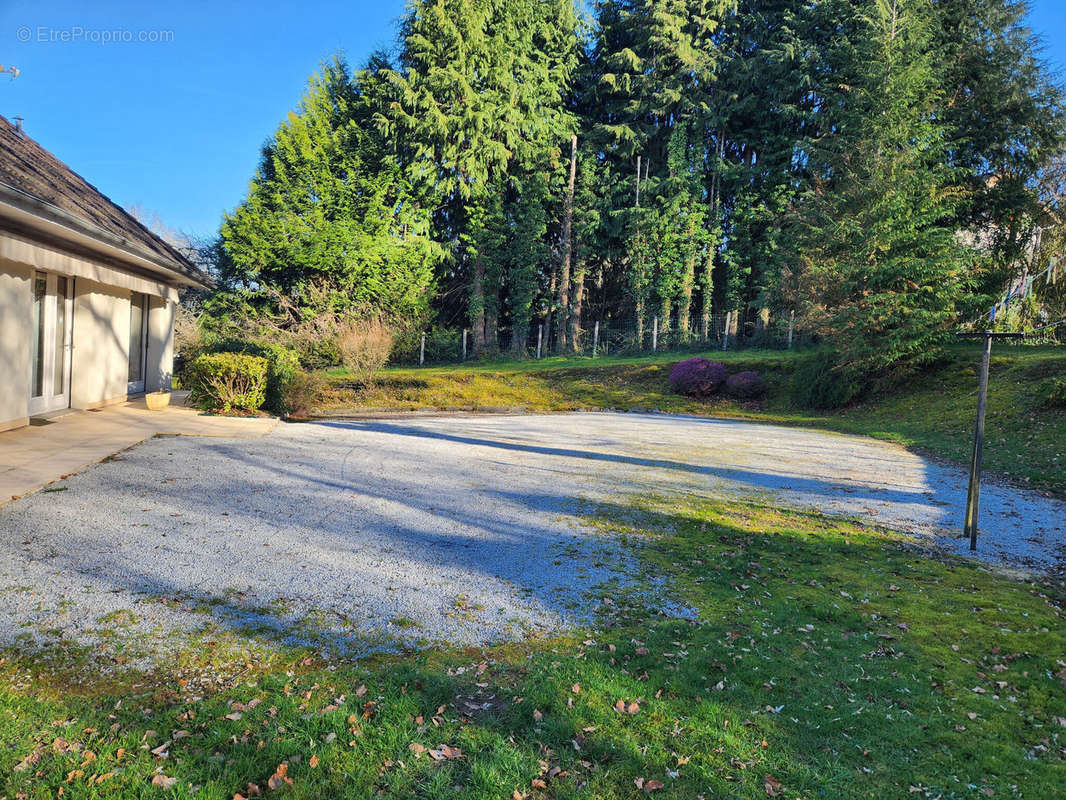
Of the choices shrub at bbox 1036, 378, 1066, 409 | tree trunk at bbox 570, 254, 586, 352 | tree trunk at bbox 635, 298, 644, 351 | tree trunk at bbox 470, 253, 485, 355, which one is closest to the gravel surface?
shrub at bbox 1036, 378, 1066, 409

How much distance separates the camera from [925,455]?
39.3 feet

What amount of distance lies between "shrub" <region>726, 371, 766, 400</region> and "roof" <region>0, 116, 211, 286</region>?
1525 centimetres

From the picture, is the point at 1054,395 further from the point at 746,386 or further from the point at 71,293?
the point at 71,293

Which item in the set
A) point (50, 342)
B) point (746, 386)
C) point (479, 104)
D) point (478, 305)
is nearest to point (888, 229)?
point (746, 386)

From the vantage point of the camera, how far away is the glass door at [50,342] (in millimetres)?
9516

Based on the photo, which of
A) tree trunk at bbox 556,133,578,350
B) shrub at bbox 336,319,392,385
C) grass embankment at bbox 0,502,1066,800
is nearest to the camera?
grass embankment at bbox 0,502,1066,800

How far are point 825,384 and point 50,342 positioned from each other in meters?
18.6

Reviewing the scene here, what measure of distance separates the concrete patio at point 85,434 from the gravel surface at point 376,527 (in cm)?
29

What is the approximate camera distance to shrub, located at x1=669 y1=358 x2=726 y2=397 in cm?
2067

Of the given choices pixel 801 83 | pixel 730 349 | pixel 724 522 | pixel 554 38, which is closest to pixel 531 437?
pixel 724 522

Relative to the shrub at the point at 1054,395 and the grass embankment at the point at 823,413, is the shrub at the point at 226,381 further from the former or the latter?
the shrub at the point at 1054,395

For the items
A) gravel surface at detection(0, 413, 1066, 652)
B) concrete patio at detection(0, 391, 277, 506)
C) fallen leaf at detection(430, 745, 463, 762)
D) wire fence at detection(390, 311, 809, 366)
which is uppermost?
wire fence at detection(390, 311, 809, 366)

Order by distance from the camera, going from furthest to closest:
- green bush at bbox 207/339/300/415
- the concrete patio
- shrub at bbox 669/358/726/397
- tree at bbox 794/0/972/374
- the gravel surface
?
shrub at bbox 669/358/726/397 → tree at bbox 794/0/972/374 → green bush at bbox 207/339/300/415 → the concrete patio → the gravel surface

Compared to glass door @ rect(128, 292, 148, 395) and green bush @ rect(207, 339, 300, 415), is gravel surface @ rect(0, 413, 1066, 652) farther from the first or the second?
glass door @ rect(128, 292, 148, 395)
